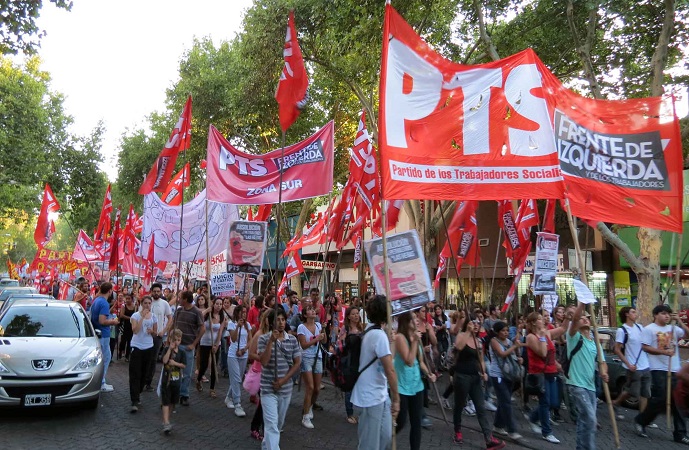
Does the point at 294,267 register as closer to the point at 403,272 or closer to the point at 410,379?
the point at 403,272

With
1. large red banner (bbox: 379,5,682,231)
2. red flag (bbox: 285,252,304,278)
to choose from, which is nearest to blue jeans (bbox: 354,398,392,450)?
large red banner (bbox: 379,5,682,231)

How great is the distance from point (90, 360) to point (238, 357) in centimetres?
209

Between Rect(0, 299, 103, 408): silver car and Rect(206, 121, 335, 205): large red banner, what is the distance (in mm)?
2984

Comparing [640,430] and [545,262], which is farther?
[545,262]

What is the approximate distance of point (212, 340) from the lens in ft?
31.2

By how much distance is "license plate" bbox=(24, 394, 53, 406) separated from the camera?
679cm

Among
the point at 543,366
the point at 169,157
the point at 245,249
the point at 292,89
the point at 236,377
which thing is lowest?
the point at 236,377

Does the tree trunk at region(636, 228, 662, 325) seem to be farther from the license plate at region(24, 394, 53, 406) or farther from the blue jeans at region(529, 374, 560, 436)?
the license plate at region(24, 394, 53, 406)

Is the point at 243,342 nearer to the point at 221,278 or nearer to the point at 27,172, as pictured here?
the point at 221,278

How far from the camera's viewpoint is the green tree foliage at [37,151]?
81.2 feet

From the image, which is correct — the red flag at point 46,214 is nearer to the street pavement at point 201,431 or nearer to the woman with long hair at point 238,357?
the street pavement at point 201,431

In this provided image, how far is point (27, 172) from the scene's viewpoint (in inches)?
978

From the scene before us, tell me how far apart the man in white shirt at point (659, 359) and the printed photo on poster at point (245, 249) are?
621 centimetres

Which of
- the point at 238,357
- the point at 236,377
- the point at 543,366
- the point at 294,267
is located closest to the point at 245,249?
the point at 238,357
